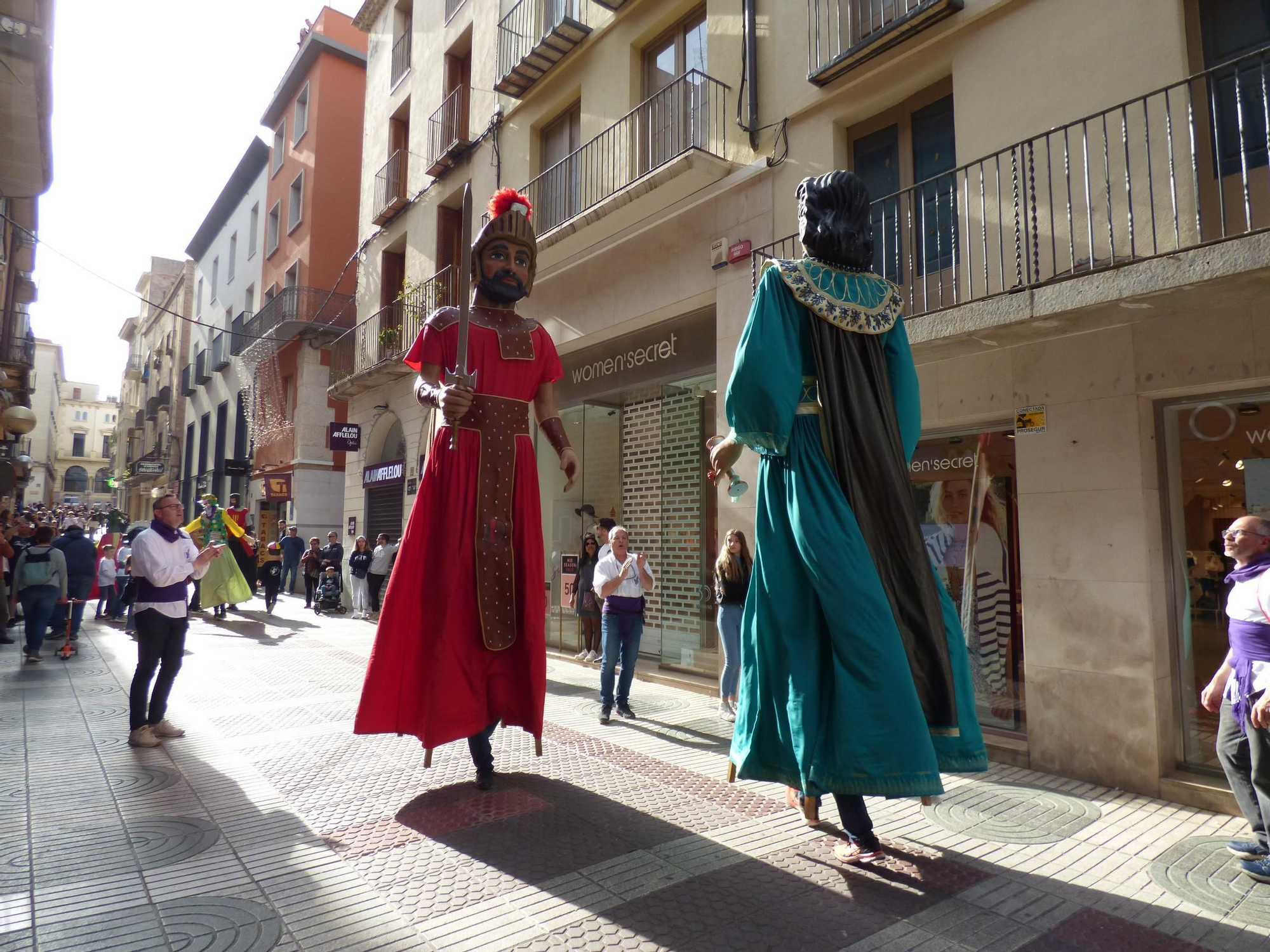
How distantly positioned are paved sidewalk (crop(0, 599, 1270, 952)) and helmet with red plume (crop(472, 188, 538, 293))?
8.51 ft

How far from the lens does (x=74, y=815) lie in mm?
3584

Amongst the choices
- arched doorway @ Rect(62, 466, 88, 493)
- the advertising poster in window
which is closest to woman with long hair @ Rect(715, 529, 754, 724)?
the advertising poster in window

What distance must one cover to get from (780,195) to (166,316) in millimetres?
42632

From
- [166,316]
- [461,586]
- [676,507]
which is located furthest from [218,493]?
[461,586]

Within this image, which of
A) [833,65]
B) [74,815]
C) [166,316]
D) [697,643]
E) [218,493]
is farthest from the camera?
[166,316]

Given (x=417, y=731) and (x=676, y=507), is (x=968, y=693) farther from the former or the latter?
(x=676, y=507)

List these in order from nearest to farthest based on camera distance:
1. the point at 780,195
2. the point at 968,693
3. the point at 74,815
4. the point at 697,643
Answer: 1. the point at 968,693
2. the point at 74,815
3. the point at 780,195
4. the point at 697,643

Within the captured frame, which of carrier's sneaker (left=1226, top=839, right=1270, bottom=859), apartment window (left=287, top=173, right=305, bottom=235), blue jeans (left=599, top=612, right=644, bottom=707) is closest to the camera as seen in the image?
carrier's sneaker (left=1226, top=839, right=1270, bottom=859)

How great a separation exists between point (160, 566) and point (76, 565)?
7.56 meters

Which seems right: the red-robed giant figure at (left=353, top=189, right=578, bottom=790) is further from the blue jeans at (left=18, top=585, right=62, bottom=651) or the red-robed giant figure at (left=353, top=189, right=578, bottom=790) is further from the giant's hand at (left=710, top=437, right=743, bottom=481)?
the blue jeans at (left=18, top=585, right=62, bottom=651)

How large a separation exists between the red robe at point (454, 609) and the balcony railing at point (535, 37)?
8.31 metres

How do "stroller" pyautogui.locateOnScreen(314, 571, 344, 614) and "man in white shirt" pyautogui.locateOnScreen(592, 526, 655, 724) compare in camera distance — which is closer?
"man in white shirt" pyautogui.locateOnScreen(592, 526, 655, 724)

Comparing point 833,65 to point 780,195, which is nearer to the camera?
point 833,65

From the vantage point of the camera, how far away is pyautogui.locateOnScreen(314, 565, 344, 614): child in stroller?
16.0 meters
